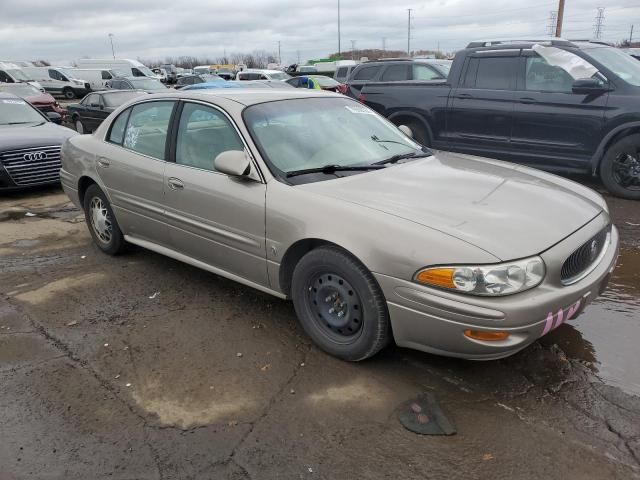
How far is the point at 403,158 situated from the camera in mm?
3936

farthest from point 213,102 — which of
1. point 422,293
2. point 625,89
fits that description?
point 625,89

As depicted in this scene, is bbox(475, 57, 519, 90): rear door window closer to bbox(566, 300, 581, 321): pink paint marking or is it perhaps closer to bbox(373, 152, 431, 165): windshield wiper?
bbox(373, 152, 431, 165): windshield wiper

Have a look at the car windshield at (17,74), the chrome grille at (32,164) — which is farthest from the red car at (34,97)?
the car windshield at (17,74)

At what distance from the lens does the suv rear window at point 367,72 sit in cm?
1095

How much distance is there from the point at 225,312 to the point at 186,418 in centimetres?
123

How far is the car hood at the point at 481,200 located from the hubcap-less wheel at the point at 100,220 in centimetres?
251

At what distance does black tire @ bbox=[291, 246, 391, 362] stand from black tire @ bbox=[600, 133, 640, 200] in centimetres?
513

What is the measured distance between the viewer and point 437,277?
268 centimetres

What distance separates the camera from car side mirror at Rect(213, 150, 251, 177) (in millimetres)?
3412

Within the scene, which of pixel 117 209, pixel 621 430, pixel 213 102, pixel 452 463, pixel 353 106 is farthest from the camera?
pixel 117 209

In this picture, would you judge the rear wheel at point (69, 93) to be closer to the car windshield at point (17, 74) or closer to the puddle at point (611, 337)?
the car windshield at point (17, 74)

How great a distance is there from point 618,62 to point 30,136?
26.4 feet

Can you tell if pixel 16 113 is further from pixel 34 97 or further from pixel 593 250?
pixel 593 250

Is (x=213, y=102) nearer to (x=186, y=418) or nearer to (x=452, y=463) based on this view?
(x=186, y=418)
